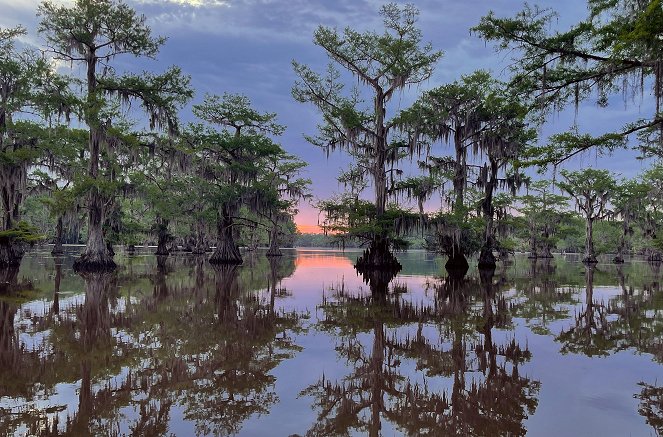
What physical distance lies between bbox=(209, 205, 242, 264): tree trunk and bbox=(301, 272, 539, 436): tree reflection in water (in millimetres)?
22779

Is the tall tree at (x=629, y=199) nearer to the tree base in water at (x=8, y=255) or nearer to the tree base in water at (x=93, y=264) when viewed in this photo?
the tree base in water at (x=93, y=264)

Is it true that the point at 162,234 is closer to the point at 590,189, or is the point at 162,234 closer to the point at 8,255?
the point at 8,255

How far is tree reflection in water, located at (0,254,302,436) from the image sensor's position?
4.05 m

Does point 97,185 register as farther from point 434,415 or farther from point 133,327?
point 434,415

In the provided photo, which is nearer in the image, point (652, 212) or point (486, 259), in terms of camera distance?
point (486, 259)

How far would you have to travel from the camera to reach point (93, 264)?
2220cm

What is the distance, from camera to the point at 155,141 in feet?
84.6

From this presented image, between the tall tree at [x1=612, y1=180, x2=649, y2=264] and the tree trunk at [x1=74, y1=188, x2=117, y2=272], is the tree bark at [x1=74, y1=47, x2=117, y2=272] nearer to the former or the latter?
the tree trunk at [x1=74, y1=188, x2=117, y2=272]

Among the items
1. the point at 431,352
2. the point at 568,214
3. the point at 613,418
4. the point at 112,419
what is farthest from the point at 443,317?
the point at 568,214

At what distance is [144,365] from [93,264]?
63.4ft

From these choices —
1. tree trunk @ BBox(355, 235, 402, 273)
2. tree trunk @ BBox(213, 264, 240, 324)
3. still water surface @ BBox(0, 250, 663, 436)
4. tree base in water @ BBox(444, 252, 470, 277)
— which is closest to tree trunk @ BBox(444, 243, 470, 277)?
tree base in water @ BBox(444, 252, 470, 277)

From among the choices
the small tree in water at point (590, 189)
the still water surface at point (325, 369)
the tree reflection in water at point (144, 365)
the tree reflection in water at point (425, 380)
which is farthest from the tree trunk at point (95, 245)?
the small tree in water at point (590, 189)

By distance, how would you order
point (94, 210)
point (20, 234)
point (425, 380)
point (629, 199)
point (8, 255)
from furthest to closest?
point (629, 199) < point (94, 210) < point (8, 255) < point (20, 234) < point (425, 380)

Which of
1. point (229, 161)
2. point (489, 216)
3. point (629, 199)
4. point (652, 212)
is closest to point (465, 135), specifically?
point (489, 216)
